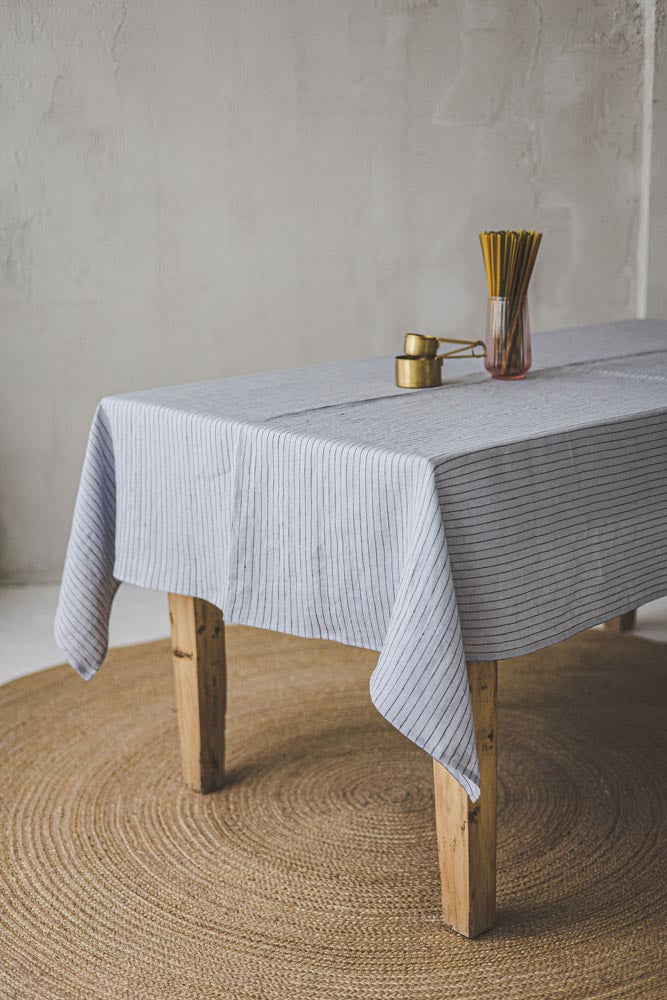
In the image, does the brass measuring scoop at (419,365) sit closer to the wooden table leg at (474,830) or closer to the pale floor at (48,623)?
the wooden table leg at (474,830)

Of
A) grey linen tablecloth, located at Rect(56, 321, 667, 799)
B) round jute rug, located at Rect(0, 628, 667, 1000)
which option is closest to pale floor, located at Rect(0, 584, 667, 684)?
round jute rug, located at Rect(0, 628, 667, 1000)

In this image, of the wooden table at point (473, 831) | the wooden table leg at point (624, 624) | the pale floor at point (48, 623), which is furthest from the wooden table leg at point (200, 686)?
the wooden table leg at point (624, 624)

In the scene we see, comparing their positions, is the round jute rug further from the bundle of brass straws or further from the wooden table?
the bundle of brass straws

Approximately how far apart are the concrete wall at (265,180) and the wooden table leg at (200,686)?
1609mm

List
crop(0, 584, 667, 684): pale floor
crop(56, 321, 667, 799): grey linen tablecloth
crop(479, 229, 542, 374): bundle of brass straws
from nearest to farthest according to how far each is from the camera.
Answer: crop(56, 321, 667, 799): grey linen tablecloth, crop(479, 229, 542, 374): bundle of brass straws, crop(0, 584, 667, 684): pale floor

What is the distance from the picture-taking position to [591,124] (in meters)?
3.81

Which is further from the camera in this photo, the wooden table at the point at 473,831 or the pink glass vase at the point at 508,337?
the pink glass vase at the point at 508,337

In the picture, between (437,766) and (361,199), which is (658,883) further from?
(361,199)

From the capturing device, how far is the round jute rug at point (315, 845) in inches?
60.8

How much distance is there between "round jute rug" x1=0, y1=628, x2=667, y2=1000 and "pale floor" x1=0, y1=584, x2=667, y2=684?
15 cm

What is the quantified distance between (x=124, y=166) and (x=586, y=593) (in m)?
2.33

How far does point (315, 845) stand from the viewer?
1.88m

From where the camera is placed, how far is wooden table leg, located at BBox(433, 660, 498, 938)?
1538 millimetres

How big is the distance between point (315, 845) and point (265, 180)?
2.25 meters
